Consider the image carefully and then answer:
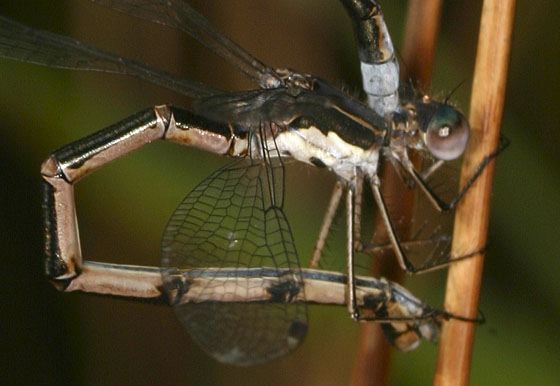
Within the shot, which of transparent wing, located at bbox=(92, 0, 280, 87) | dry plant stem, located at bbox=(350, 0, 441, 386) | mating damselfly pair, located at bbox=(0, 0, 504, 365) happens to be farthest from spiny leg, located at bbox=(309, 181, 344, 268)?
transparent wing, located at bbox=(92, 0, 280, 87)

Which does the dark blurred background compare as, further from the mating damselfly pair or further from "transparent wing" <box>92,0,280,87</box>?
"transparent wing" <box>92,0,280,87</box>

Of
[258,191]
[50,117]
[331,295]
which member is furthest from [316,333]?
[50,117]

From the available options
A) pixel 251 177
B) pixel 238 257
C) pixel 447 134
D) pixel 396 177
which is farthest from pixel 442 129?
pixel 238 257

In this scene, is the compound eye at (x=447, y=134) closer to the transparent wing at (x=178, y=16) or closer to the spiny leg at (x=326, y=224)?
the spiny leg at (x=326, y=224)

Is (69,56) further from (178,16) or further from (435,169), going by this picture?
(435,169)

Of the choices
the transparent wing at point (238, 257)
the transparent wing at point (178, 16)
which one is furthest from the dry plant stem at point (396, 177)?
the transparent wing at point (178, 16)

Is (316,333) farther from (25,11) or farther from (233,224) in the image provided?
(25,11)
